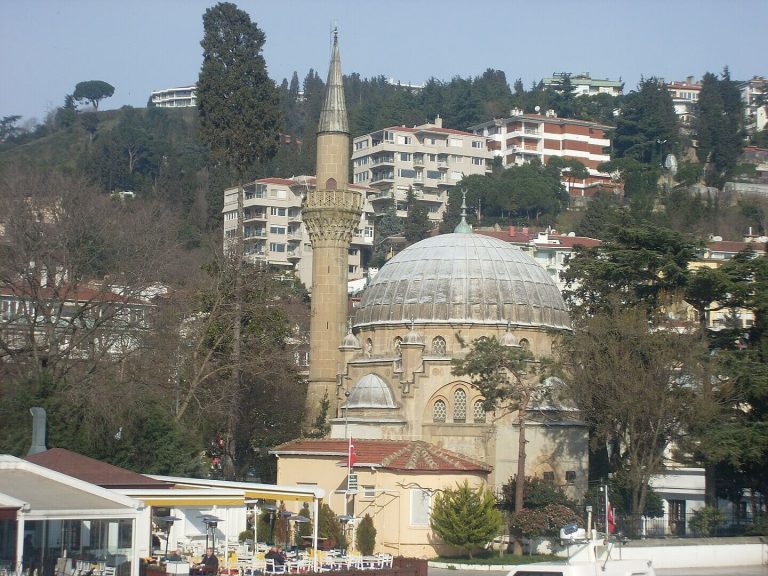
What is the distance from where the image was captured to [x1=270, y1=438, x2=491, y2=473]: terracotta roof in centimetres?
4069

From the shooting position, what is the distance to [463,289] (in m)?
49.9

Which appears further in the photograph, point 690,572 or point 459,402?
point 459,402

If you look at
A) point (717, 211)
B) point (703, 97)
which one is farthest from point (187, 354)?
point (703, 97)

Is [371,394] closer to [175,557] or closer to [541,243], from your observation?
[175,557]

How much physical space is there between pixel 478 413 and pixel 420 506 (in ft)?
24.7

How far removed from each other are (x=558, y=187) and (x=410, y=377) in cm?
8013

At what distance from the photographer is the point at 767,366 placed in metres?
41.9

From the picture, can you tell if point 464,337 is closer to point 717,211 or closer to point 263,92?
point 263,92

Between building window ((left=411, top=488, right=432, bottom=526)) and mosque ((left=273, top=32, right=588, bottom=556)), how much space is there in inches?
1.2

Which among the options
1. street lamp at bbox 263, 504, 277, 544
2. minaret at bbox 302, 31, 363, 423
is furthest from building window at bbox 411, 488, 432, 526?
minaret at bbox 302, 31, 363, 423

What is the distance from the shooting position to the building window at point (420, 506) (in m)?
40.1

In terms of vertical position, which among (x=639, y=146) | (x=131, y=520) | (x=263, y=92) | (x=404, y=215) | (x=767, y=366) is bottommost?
(x=131, y=520)

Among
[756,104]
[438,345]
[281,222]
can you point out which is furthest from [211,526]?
[756,104]

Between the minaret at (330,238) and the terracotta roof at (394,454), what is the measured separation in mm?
6828
